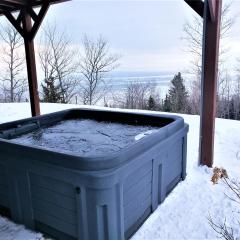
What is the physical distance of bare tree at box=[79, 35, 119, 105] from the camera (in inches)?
635

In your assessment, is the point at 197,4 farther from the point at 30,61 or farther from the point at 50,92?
the point at 50,92

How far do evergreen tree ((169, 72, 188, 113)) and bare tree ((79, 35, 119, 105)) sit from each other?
3.79 metres

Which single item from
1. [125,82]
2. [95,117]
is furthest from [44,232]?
[125,82]

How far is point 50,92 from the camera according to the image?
46.0 feet

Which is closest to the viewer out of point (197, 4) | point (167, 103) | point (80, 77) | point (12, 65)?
point (197, 4)

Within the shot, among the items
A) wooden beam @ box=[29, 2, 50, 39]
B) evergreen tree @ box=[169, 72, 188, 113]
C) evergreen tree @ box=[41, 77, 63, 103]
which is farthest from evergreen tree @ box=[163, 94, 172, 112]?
wooden beam @ box=[29, 2, 50, 39]

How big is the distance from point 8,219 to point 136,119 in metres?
2.00

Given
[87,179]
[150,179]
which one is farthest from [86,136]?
[87,179]

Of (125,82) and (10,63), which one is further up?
(10,63)

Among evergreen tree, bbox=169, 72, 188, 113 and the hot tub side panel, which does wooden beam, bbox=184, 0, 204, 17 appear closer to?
the hot tub side panel

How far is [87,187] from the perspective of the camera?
1933 millimetres

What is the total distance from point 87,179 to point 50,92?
41.6 ft

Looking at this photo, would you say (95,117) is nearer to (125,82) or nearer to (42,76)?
(42,76)

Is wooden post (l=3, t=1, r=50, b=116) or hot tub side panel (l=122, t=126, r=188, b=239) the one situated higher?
wooden post (l=3, t=1, r=50, b=116)
